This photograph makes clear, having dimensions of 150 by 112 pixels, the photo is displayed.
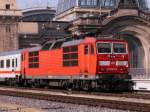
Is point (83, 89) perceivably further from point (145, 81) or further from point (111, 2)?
point (111, 2)

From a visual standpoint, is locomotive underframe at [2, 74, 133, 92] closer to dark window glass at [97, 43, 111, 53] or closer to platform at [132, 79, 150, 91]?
dark window glass at [97, 43, 111, 53]

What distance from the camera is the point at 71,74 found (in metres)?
43.2

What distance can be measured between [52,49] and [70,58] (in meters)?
4.24

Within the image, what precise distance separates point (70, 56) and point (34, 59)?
8.95m

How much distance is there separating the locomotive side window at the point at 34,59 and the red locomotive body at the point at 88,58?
3.66 meters

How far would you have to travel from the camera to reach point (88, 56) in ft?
132

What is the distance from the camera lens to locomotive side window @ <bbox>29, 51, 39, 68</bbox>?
51075 mm

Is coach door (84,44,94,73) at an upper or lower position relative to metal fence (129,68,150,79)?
upper

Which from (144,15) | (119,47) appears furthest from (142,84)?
(144,15)

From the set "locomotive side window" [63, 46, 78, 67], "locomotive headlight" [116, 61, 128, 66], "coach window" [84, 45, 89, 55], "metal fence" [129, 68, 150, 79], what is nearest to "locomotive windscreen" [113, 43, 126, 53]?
"locomotive headlight" [116, 61, 128, 66]

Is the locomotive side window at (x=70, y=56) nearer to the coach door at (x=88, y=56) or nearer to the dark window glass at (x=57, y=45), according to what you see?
the dark window glass at (x=57, y=45)

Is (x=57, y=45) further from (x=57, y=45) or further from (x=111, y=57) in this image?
(x=111, y=57)

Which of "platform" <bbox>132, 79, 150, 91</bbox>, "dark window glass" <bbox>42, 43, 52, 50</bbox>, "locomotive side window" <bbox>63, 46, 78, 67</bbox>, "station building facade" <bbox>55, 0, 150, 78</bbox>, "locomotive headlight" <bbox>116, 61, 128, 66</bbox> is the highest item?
"station building facade" <bbox>55, 0, 150, 78</bbox>

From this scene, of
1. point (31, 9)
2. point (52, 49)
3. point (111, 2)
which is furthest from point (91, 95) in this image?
point (31, 9)
